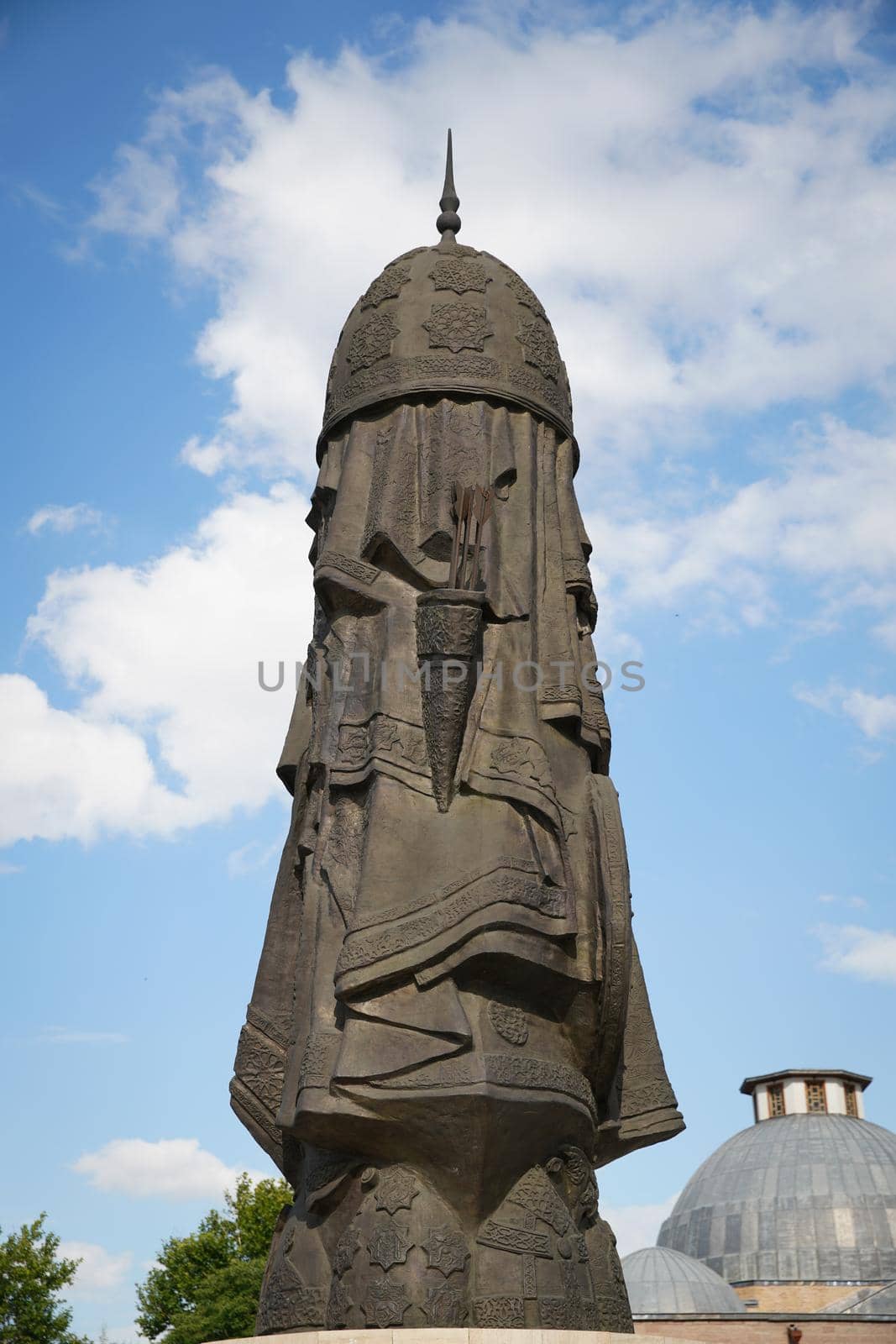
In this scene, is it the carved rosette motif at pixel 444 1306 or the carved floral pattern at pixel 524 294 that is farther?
the carved floral pattern at pixel 524 294

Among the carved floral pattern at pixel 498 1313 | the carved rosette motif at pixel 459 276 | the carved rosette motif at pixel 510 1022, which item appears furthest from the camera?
the carved rosette motif at pixel 459 276

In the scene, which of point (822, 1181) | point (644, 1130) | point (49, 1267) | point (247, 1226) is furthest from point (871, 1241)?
point (644, 1130)

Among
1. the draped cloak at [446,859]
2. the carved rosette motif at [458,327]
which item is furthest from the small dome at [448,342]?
the draped cloak at [446,859]

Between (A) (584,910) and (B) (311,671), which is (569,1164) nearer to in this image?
(A) (584,910)

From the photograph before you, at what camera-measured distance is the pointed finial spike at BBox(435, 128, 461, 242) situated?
504 inches

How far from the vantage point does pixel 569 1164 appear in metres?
9.58

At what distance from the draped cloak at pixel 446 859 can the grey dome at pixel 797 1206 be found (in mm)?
42320

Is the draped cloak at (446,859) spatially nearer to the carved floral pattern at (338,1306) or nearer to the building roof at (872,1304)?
the carved floral pattern at (338,1306)

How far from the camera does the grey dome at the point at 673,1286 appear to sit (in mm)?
42344

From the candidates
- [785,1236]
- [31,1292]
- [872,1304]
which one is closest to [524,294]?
[31,1292]

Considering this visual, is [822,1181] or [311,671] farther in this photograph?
[822,1181]

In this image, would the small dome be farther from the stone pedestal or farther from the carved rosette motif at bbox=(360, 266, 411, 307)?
the stone pedestal

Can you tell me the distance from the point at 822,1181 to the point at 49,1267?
28.5 metres

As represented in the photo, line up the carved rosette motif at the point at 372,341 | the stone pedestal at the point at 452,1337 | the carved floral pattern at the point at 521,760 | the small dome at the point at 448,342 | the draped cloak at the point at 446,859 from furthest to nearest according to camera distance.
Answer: the carved rosette motif at the point at 372,341 → the small dome at the point at 448,342 → the carved floral pattern at the point at 521,760 → the draped cloak at the point at 446,859 → the stone pedestal at the point at 452,1337
